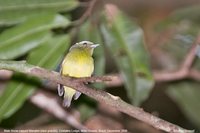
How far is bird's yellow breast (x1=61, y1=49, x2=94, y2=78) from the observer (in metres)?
1.07

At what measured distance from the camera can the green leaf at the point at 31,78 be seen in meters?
1.28

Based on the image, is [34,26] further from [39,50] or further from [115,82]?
[115,82]

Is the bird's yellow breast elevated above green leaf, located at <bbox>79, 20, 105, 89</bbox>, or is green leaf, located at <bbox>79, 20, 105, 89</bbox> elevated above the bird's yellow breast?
the bird's yellow breast

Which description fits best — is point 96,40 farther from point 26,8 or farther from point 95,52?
point 26,8

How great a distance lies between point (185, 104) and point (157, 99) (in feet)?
1.96

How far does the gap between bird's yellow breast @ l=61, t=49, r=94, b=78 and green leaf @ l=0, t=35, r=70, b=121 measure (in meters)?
0.26

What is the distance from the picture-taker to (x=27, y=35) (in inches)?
53.9

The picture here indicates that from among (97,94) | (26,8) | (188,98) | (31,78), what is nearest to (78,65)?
(97,94)

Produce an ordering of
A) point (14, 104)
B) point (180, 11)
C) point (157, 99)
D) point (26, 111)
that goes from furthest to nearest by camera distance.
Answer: point (157, 99) < point (180, 11) < point (26, 111) < point (14, 104)

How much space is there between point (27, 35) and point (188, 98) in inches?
37.5

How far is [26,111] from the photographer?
1.85 meters

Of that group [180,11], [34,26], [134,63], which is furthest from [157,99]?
[34,26]

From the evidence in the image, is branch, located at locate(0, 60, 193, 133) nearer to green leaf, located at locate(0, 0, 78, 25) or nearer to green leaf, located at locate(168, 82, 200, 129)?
green leaf, located at locate(0, 0, 78, 25)

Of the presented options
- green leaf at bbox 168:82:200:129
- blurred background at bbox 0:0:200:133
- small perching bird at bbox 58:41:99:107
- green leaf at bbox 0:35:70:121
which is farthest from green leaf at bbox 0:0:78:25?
green leaf at bbox 168:82:200:129
